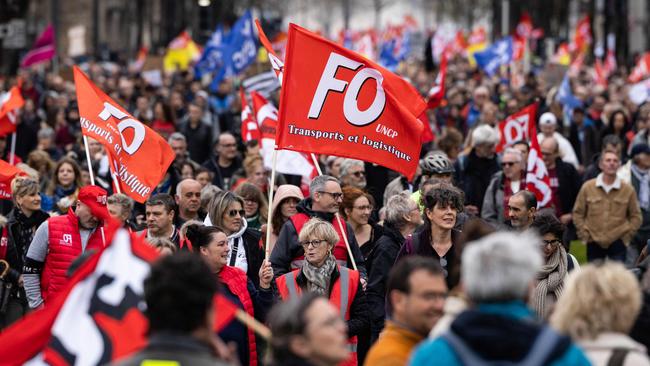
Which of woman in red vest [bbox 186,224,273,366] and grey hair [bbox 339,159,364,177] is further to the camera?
grey hair [bbox 339,159,364,177]

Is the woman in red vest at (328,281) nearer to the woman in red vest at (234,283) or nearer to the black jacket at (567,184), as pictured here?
the woman in red vest at (234,283)

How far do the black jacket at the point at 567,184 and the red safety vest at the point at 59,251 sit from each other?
6.04 m

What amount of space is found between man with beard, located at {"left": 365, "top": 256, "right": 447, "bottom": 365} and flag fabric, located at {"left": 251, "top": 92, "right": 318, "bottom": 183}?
23.0ft

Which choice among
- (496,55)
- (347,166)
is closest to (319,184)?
(347,166)

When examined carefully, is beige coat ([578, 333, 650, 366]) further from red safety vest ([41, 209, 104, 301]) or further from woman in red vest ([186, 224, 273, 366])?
red safety vest ([41, 209, 104, 301])

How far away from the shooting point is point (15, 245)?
10.7 meters

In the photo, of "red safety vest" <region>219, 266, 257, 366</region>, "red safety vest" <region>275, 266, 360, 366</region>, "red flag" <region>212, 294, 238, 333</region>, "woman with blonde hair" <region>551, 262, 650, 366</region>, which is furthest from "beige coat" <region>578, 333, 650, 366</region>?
"red safety vest" <region>275, 266, 360, 366</region>

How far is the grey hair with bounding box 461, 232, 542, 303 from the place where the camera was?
4875mm

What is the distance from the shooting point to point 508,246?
193 inches

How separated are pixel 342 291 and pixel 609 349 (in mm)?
3717

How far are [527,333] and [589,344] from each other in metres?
0.58

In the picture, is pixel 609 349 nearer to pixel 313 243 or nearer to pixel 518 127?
pixel 313 243

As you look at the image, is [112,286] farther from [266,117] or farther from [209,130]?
[209,130]

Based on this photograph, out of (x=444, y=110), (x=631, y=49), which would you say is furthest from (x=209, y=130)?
(x=631, y=49)
